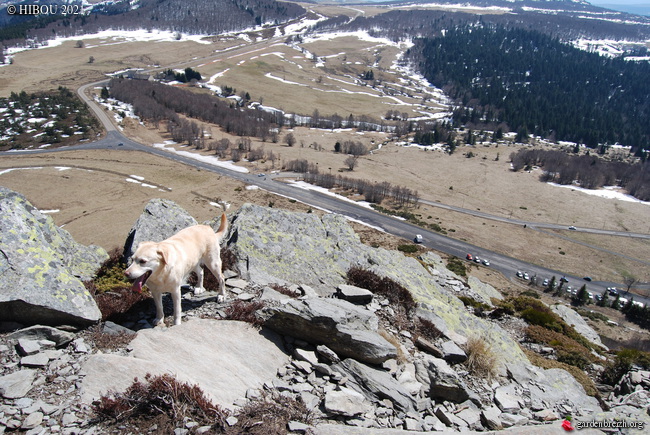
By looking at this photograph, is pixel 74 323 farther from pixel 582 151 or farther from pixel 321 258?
pixel 582 151

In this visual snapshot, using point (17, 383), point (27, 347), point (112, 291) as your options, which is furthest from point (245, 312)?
point (17, 383)

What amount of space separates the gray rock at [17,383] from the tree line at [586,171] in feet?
512

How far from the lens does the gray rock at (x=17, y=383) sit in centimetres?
653

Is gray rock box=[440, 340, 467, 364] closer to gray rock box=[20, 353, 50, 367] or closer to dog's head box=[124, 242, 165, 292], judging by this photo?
dog's head box=[124, 242, 165, 292]

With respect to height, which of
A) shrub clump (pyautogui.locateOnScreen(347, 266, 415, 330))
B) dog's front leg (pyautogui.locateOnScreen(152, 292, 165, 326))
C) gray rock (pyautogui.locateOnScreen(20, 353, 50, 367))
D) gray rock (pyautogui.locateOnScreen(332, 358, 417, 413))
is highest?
gray rock (pyautogui.locateOnScreen(20, 353, 50, 367))

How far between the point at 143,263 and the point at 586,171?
17016cm

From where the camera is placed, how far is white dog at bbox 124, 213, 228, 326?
28.0ft

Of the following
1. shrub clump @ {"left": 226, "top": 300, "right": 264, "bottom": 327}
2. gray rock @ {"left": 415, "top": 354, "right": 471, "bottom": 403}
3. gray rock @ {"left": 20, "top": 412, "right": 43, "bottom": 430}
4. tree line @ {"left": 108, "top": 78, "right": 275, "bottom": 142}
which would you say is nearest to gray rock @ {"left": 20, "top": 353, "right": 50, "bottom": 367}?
gray rock @ {"left": 20, "top": 412, "right": 43, "bottom": 430}

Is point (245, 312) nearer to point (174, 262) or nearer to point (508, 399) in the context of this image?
point (174, 262)

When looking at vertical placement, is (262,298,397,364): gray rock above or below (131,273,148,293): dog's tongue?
below

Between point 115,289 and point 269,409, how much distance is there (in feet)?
25.5

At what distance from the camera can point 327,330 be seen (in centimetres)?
966

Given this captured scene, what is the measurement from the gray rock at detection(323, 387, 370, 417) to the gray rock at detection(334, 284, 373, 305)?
16.6 ft

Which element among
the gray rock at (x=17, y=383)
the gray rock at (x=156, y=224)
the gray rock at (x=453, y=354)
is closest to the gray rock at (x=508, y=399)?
the gray rock at (x=453, y=354)
